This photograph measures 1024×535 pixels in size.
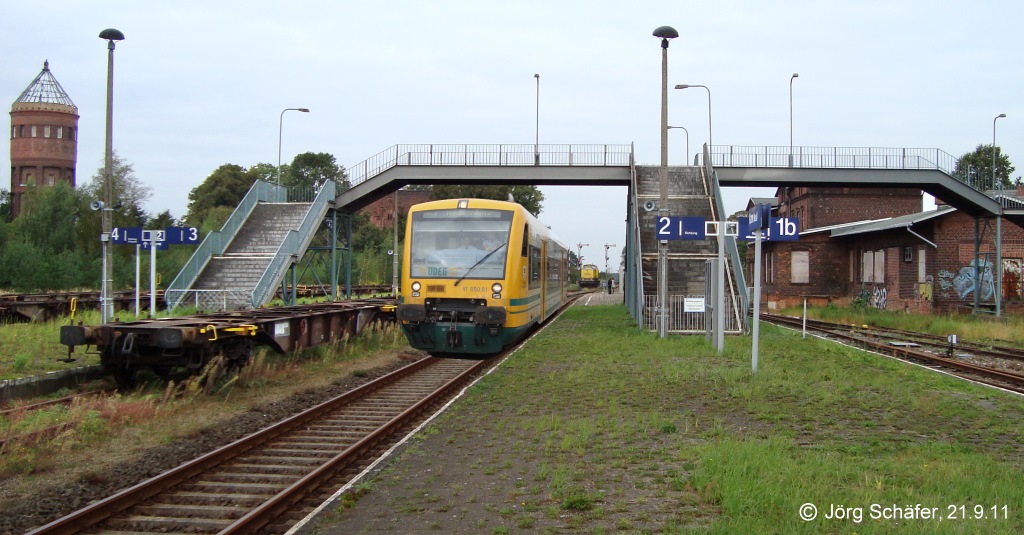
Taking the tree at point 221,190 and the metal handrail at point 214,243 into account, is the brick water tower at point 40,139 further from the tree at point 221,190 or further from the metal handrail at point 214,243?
the metal handrail at point 214,243

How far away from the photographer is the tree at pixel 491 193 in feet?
201

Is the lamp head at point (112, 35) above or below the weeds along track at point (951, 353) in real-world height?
above

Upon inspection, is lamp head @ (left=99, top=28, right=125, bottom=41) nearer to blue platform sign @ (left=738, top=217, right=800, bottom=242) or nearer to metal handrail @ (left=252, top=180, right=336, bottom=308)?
metal handrail @ (left=252, top=180, right=336, bottom=308)

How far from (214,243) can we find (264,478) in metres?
20.1

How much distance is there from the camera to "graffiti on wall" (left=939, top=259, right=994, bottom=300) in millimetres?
29734

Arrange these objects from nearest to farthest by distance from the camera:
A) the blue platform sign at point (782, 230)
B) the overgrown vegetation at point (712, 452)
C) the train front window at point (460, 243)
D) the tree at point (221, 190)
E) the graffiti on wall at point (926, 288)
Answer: the overgrown vegetation at point (712, 452)
the blue platform sign at point (782, 230)
the train front window at point (460, 243)
the graffiti on wall at point (926, 288)
the tree at point (221, 190)

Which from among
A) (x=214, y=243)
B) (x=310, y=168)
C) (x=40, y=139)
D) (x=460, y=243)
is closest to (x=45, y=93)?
(x=40, y=139)

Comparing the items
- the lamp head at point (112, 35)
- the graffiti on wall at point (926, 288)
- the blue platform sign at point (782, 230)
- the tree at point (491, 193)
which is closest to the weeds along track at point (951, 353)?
the blue platform sign at point (782, 230)

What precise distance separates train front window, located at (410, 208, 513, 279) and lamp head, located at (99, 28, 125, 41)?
23.4 ft

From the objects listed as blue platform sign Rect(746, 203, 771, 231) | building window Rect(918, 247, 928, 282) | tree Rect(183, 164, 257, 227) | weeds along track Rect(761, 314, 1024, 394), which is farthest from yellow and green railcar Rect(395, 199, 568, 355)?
tree Rect(183, 164, 257, 227)

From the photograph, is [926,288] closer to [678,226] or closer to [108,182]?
[678,226]

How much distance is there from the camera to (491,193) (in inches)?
2432

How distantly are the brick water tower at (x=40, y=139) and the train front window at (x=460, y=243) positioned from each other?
5775 centimetres

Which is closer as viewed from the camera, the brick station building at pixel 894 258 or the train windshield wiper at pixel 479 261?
the train windshield wiper at pixel 479 261
